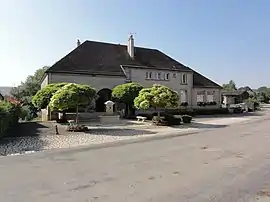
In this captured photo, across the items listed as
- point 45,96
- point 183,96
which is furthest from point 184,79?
point 45,96

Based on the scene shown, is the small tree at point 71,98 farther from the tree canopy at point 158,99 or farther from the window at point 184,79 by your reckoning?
the window at point 184,79

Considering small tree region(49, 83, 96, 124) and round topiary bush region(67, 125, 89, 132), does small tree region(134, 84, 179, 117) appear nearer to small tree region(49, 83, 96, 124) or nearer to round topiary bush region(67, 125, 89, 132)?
small tree region(49, 83, 96, 124)

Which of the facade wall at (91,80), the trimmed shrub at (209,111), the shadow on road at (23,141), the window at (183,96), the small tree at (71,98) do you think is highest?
the facade wall at (91,80)

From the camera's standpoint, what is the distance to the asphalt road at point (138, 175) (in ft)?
21.7

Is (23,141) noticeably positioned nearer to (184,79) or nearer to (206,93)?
(184,79)

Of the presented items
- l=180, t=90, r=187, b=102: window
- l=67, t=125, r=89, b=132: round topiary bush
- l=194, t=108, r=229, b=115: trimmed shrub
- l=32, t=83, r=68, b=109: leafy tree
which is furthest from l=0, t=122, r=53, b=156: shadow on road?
l=180, t=90, r=187, b=102: window

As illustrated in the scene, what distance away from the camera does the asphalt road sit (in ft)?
21.7

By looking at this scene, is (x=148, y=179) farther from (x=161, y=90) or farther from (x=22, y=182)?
(x=161, y=90)

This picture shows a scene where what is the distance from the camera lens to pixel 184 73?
4503 centimetres

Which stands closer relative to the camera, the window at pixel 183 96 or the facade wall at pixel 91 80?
the facade wall at pixel 91 80

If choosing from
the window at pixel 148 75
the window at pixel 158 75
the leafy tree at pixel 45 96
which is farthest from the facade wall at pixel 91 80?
the leafy tree at pixel 45 96

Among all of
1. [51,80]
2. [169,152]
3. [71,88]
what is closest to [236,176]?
[169,152]

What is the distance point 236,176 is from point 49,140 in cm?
1073

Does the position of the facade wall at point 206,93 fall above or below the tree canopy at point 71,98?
above
